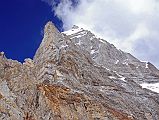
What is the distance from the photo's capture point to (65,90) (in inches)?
3196

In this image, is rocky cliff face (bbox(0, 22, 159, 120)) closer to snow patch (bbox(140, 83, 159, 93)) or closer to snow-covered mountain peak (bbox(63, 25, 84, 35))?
snow patch (bbox(140, 83, 159, 93))

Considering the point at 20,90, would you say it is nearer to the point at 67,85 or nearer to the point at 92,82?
the point at 67,85

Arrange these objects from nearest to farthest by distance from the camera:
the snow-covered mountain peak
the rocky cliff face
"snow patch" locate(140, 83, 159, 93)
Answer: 1. the rocky cliff face
2. "snow patch" locate(140, 83, 159, 93)
3. the snow-covered mountain peak

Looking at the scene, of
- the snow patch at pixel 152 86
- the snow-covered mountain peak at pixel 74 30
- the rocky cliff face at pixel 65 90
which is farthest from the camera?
the snow-covered mountain peak at pixel 74 30

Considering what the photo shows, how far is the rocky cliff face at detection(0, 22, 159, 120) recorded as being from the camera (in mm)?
57312

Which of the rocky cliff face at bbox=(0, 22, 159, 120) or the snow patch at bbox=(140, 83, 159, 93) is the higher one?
the snow patch at bbox=(140, 83, 159, 93)

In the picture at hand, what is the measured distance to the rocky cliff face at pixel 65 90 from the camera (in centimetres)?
5731

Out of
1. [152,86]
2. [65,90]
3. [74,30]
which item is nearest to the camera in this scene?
[65,90]

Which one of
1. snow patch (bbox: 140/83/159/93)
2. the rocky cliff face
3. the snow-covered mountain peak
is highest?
the snow-covered mountain peak

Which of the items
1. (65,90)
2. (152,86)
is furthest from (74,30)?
(65,90)

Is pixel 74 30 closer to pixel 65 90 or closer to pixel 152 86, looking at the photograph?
pixel 152 86

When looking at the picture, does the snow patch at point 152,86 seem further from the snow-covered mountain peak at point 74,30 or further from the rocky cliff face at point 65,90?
the snow-covered mountain peak at point 74,30

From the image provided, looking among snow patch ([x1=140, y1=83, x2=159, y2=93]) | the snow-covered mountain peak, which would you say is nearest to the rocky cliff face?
snow patch ([x1=140, y1=83, x2=159, y2=93])

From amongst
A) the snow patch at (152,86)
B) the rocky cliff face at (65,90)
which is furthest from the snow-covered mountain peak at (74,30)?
the snow patch at (152,86)
